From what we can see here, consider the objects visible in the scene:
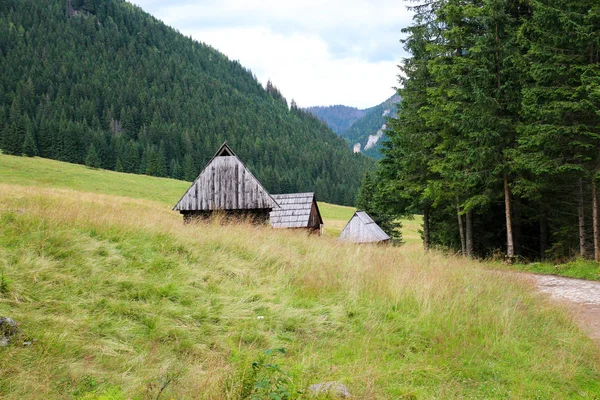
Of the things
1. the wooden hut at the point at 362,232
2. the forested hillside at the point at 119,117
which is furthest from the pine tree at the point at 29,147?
the wooden hut at the point at 362,232

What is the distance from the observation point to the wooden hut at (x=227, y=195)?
19766 mm

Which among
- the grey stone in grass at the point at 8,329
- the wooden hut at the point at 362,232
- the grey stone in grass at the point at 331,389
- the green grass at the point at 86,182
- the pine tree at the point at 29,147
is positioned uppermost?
the pine tree at the point at 29,147

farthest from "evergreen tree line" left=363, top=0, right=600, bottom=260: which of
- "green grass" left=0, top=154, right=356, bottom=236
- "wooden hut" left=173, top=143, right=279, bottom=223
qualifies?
"green grass" left=0, top=154, right=356, bottom=236

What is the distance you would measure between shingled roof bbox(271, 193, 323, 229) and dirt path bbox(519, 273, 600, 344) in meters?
22.9

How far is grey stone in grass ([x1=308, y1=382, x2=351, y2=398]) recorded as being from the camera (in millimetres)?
3834

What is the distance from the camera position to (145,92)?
16412 cm

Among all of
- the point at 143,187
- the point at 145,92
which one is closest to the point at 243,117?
the point at 145,92

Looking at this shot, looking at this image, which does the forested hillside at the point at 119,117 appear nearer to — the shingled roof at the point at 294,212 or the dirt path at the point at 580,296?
the shingled roof at the point at 294,212

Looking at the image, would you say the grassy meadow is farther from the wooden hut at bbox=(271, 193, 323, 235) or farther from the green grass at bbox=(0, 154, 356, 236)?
the green grass at bbox=(0, 154, 356, 236)

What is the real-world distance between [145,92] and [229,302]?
176m

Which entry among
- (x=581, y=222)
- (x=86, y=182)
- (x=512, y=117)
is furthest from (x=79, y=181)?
(x=581, y=222)

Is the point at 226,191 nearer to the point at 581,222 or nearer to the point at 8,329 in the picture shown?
the point at 581,222

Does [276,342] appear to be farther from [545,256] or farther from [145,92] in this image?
[145,92]

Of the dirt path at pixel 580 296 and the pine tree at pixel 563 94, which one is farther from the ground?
the pine tree at pixel 563 94
